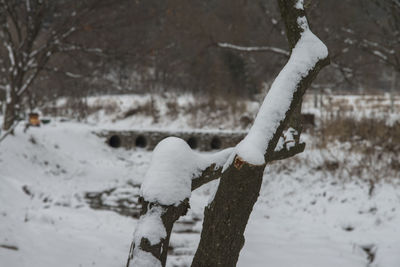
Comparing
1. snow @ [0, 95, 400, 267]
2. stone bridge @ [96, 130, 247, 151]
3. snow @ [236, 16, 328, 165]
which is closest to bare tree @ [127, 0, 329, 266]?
snow @ [236, 16, 328, 165]

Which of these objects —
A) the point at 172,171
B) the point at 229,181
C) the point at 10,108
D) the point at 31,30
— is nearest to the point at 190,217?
the point at 172,171

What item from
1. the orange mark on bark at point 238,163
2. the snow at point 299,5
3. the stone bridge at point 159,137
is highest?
the snow at point 299,5

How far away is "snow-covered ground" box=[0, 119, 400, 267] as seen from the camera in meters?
4.36

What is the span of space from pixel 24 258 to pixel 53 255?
16.0 inches

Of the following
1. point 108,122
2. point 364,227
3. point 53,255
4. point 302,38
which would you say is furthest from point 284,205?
point 108,122

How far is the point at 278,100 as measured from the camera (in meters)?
1.94

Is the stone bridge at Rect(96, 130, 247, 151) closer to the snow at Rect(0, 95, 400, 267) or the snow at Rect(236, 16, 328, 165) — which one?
the snow at Rect(0, 95, 400, 267)

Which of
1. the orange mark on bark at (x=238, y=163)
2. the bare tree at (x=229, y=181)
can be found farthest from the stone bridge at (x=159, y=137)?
the orange mark on bark at (x=238, y=163)

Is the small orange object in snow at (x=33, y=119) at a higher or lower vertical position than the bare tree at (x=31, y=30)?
lower

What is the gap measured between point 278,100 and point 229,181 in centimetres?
55

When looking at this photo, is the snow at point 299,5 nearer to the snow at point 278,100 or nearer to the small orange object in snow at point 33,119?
the snow at point 278,100

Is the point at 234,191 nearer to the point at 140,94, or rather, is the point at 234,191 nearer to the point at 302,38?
the point at 302,38

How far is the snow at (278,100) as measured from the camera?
182 cm

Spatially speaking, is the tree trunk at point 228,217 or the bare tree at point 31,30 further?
the bare tree at point 31,30
